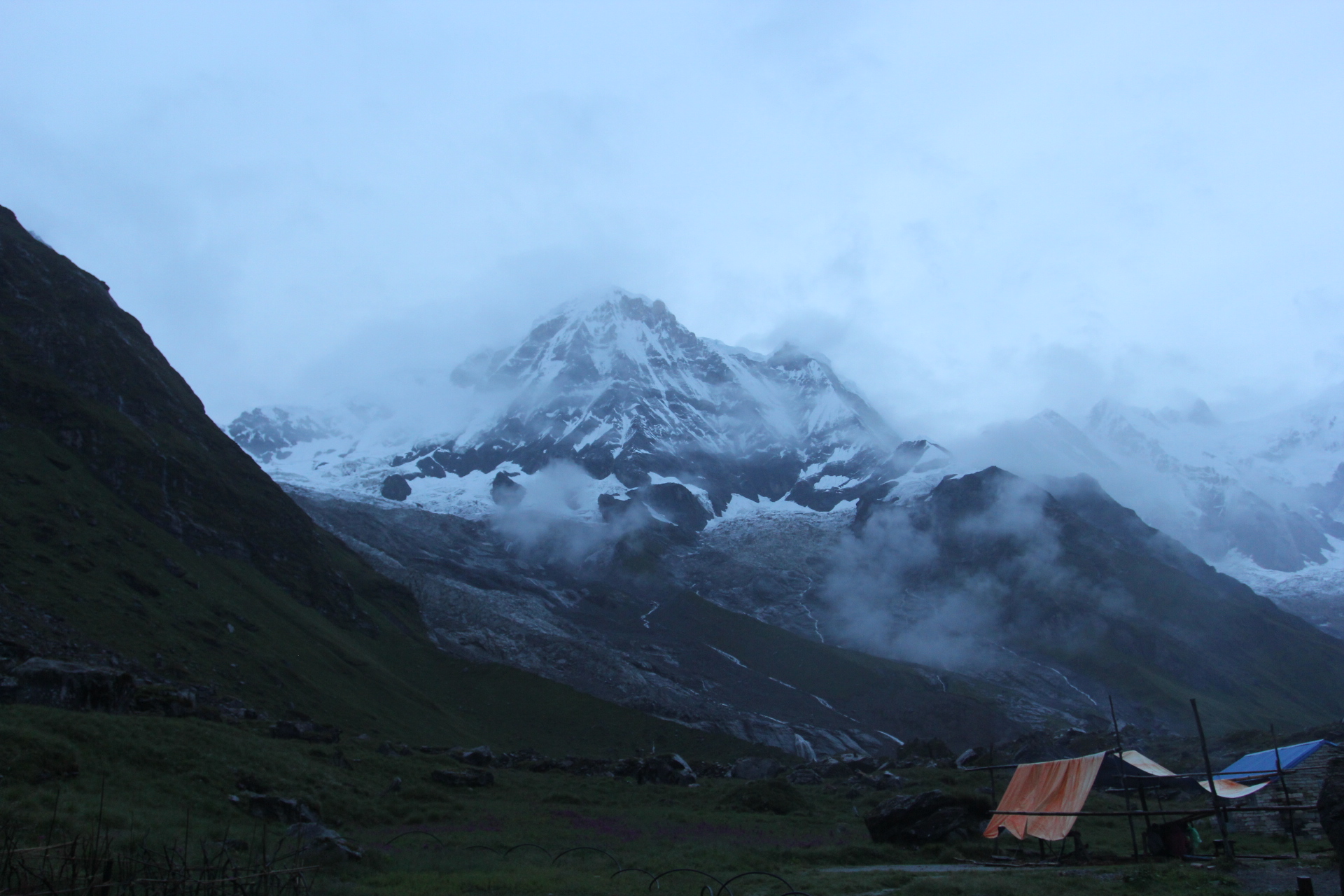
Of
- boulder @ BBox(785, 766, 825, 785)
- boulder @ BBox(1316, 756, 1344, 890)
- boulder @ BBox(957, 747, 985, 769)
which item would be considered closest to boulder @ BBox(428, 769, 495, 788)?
boulder @ BBox(785, 766, 825, 785)

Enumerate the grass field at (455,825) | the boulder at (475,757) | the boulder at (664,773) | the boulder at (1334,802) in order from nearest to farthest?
1. the boulder at (1334,802)
2. the grass field at (455,825)
3. the boulder at (475,757)
4. the boulder at (664,773)

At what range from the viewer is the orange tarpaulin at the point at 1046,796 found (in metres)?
32.7

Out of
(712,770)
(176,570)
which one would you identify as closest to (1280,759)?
(712,770)

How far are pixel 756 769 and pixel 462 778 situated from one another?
132 feet

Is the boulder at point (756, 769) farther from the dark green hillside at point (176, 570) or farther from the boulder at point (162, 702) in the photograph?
the boulder at point (162, 702)

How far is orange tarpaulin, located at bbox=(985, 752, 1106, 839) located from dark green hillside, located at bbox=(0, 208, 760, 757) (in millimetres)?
53578

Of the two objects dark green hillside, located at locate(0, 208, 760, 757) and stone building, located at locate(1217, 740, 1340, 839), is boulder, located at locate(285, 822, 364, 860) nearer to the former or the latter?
dark green hillside, located at locate(0, 208, 760, 757)

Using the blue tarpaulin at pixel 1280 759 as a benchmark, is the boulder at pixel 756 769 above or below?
below

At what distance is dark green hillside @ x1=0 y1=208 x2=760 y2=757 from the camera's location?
75562mm

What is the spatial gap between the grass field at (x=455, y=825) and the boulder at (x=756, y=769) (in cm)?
2914

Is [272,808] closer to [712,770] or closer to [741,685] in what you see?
[712,770]

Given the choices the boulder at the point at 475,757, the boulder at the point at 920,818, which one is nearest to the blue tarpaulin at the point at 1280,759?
the boulder at the point at 920,818

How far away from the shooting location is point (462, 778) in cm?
5519

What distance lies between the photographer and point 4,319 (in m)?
113
